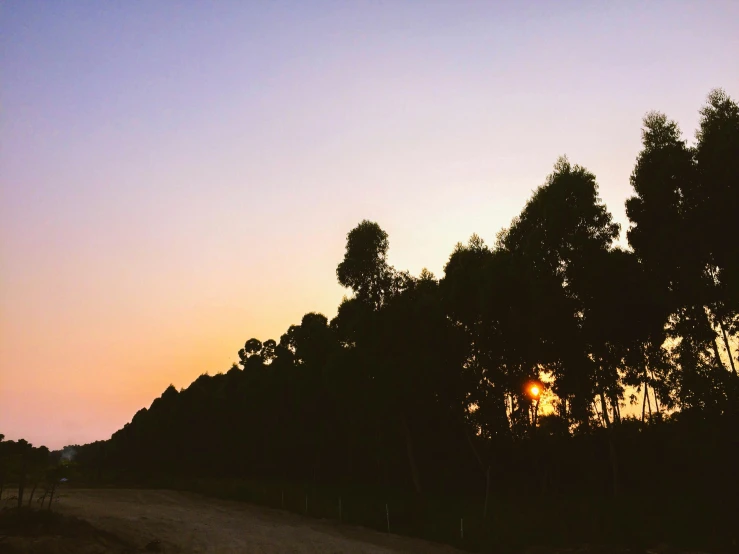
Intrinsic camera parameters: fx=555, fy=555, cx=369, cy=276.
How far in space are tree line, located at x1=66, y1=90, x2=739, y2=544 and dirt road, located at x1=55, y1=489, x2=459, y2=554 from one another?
11.0 m

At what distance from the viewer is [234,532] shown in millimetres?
32156

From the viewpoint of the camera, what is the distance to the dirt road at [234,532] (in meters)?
27.2

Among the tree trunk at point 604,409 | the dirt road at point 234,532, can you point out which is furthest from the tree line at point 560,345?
the dirt road at point 234,532

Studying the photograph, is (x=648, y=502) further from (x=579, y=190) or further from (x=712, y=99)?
(x=712, y=99)

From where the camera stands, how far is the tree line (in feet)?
93.1

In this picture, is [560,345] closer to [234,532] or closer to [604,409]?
[604,409]

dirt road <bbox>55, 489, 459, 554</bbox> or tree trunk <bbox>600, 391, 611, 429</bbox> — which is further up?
tree trunk <bbox>600, 391, 611, 429</bbox>

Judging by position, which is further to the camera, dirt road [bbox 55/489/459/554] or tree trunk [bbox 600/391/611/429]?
tree trunk [bbox 600/391/611/429]

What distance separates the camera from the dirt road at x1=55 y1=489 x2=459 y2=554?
27.2 metres

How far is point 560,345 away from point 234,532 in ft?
73.8

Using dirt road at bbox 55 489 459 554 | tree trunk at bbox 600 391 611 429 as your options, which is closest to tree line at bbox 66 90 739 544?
tree trunk at bbox 600 391 611 429

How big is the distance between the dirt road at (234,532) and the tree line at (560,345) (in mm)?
11014

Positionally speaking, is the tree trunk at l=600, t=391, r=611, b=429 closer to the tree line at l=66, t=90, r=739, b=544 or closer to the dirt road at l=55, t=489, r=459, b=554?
the tree line at l=66, t=90, r=739, b=544

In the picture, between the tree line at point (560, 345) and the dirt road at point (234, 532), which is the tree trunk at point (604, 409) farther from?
the dirt road at point (234, 532)
